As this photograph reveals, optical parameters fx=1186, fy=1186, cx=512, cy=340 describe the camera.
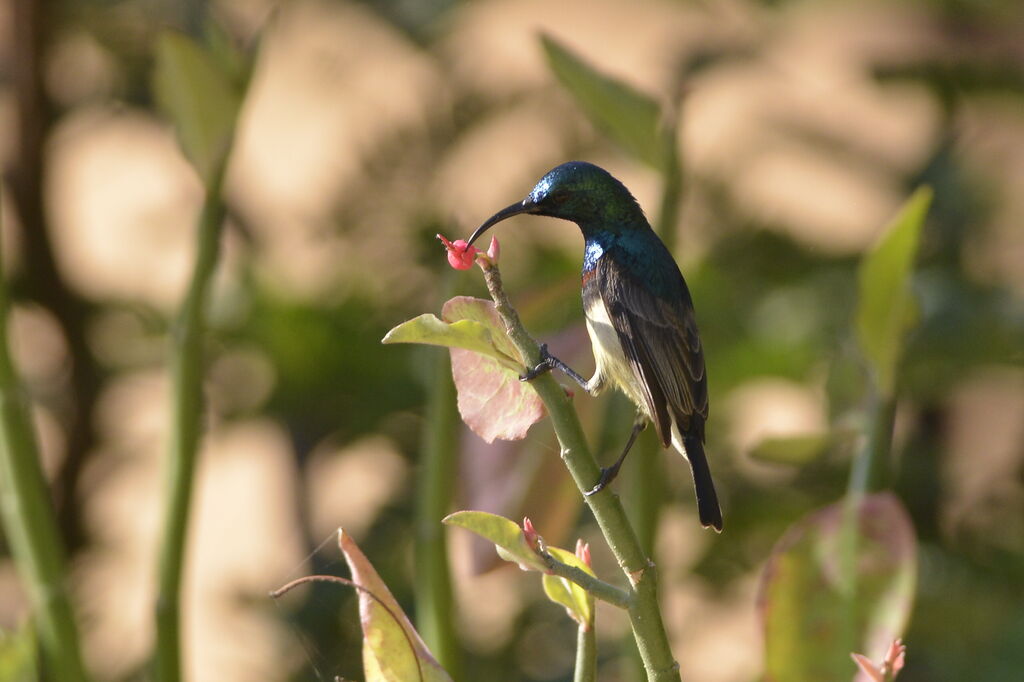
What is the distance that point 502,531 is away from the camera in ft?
0.68

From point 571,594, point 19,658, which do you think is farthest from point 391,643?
point 19,658

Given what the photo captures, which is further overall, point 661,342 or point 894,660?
point 661,342

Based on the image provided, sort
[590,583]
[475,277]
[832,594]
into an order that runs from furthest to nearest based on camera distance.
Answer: [475,277] < [832,594] < [590,583]

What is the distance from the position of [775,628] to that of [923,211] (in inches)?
4.6

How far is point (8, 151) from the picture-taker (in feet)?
2.62

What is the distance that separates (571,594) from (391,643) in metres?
0.04

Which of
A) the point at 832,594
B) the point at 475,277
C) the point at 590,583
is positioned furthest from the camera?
the point at 475,277

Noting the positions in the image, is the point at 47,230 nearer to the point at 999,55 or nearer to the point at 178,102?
the point at 178,102

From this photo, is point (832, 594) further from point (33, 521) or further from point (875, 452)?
point (33, 521)

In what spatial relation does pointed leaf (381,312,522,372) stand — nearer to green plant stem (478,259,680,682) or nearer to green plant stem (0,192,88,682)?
green plant stem (478,259,680,682)

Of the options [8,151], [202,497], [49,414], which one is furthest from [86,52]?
[202,497]

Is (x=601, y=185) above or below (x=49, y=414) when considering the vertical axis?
above

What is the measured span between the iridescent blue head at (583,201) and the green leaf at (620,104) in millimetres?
14

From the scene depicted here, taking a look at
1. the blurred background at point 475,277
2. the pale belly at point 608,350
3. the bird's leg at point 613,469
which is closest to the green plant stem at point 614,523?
the bird's leg at point 613,469
